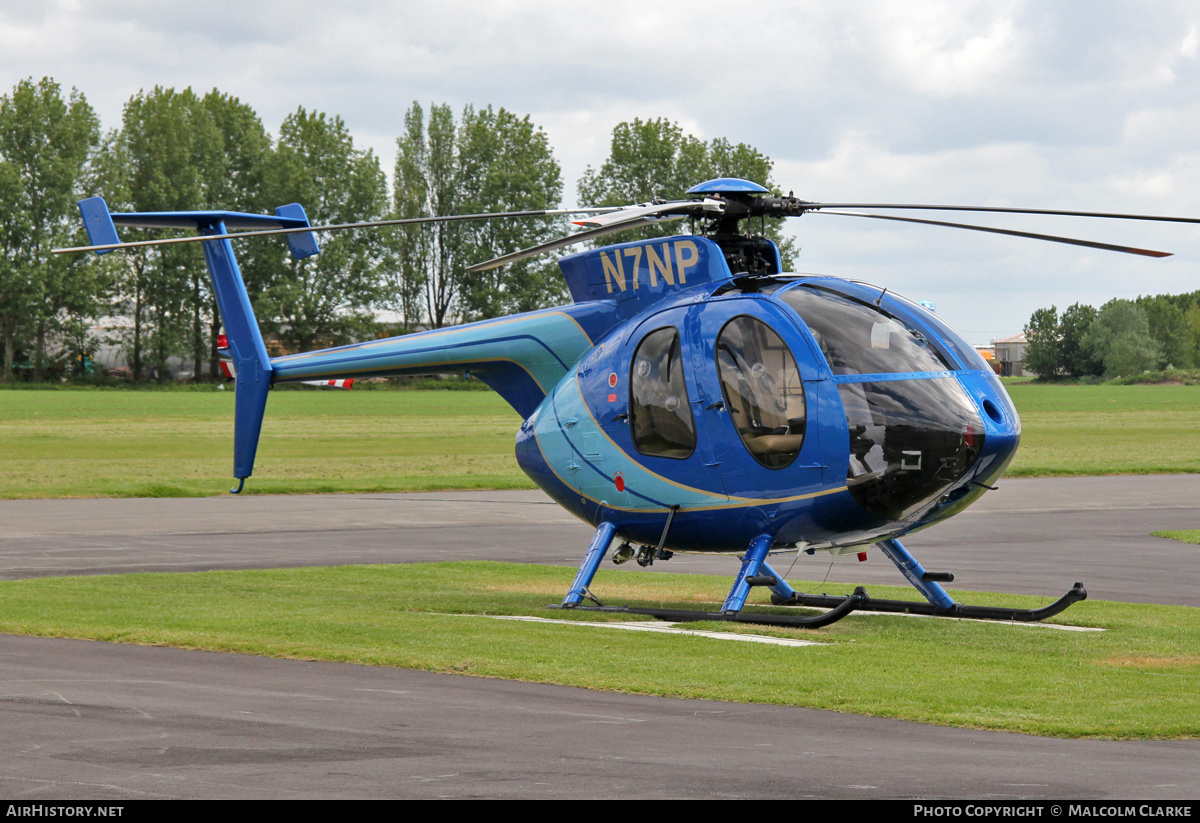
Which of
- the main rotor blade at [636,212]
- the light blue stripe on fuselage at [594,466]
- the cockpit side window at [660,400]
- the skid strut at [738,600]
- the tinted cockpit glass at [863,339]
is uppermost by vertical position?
the main rotor blade at [636,212]

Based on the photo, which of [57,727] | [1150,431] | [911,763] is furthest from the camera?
[1150,431]

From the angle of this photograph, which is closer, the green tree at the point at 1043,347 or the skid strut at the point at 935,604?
the skid strut at the point at 935,604

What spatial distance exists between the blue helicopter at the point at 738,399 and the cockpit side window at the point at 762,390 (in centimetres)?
1

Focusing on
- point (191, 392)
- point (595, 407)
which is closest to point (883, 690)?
point (595, 407)

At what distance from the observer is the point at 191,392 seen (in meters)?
100

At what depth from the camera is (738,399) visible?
12625 mm

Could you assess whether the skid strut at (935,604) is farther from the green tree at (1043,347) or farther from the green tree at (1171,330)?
the green tree at (1171,330)

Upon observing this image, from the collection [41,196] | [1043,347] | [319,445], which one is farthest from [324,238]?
[1043,347]

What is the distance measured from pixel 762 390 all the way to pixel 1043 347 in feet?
536

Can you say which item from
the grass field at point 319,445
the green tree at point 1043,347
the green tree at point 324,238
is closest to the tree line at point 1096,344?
the green tree at point 1043,347

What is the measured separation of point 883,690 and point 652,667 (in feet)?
6.10

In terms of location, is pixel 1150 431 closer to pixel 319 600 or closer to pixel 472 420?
pixel 472 420

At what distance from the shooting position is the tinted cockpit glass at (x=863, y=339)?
39.5ft
